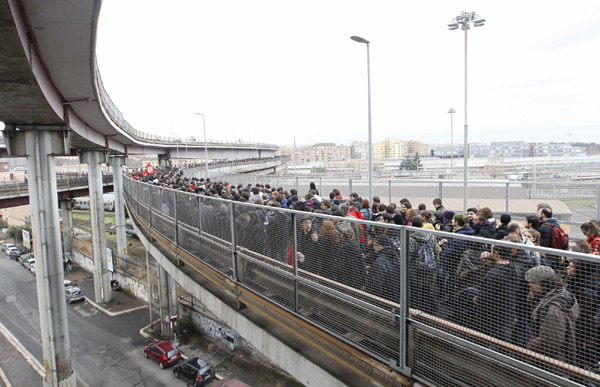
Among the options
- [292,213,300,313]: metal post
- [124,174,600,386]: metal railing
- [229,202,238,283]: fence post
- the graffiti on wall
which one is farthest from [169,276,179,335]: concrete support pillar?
[292,213,300,313]: metal post

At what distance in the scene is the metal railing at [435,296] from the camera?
260 centimetres

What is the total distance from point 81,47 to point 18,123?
365 inches

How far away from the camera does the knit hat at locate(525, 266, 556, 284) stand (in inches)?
102

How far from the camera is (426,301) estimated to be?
3.43 metres

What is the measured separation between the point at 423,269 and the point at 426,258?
0.39ft

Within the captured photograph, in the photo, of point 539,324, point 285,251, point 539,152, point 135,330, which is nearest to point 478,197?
point 285,251

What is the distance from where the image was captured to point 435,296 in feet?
11.0

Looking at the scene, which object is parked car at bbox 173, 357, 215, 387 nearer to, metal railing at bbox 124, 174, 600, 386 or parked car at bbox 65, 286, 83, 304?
metal railing at bbox 124, 174, 600, 386

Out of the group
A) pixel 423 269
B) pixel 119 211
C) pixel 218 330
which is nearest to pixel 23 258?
pixel 119 211

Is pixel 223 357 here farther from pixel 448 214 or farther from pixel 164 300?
pixel 448 214

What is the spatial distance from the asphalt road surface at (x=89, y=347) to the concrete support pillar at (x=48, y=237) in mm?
3521

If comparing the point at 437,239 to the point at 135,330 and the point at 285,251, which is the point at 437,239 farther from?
the point at 135,330

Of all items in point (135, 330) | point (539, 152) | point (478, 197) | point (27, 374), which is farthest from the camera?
point (539, 152)

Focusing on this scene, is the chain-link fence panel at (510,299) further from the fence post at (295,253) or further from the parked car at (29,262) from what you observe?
the parked car at (29,262)
